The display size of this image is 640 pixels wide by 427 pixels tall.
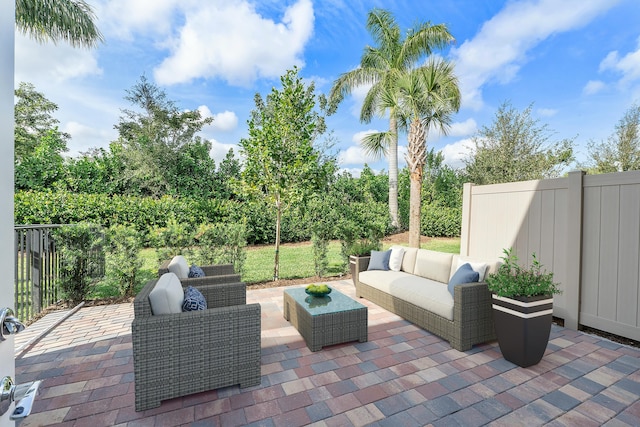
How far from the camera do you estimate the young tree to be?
28.2ft

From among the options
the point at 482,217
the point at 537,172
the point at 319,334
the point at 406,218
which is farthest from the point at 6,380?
the point at 406,218

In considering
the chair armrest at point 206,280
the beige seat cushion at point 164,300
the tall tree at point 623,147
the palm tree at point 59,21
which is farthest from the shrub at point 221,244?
the tall tree at point 623,147

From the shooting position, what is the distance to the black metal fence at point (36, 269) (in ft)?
13.1

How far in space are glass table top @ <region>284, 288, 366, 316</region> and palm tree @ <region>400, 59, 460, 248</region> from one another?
4.42m

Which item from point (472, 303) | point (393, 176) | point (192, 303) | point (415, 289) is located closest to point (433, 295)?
point (415, 289)

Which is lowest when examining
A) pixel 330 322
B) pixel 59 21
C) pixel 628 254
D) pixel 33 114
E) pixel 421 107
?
pixel 330 322

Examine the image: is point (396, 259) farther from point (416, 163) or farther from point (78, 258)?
point (78, 258)

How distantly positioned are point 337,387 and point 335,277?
167 inches

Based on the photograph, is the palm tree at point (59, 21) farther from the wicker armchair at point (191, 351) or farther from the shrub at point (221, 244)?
the wicker armchair at point (191, 351)

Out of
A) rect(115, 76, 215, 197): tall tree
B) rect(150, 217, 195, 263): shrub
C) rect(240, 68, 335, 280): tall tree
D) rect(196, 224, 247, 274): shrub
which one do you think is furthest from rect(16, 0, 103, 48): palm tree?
rect(196, 224, 247, 274): shrub

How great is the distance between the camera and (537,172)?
28.0 ft

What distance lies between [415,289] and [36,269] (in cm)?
556

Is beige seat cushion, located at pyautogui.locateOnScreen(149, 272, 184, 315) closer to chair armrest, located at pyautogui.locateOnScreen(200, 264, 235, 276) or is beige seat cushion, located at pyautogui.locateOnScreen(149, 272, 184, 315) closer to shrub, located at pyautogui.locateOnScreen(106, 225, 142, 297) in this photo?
chair armrest, located at pyautogui.locateOnScreen(200, 264, 235, 276)

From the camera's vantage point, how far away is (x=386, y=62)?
34.2ft
